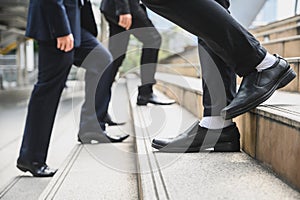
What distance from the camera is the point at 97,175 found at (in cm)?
130

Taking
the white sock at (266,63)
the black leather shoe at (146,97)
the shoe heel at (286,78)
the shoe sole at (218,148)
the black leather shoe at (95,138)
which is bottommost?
the black leather shoe at (95,138)

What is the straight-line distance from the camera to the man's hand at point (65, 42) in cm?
150

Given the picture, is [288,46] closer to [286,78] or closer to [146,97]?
[146,97]

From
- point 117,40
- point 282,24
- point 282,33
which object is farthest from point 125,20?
point 282,24

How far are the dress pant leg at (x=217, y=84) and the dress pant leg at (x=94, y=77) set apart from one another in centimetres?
75

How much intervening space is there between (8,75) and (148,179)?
1177 centimetres

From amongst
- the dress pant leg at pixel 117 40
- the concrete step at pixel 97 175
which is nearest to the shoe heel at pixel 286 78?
the concrete step at pixel 97 175

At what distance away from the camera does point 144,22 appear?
2.22m

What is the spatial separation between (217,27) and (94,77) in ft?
3.05

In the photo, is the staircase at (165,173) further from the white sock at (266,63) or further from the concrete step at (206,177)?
the white sock at (266,63)

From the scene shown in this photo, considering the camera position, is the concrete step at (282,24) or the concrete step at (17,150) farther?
the concrete step at (282,24)

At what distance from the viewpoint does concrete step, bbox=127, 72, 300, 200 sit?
82 centimetres

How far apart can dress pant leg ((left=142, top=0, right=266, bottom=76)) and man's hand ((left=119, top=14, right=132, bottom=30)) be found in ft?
3.25

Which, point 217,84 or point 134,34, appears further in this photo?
point 134,34
